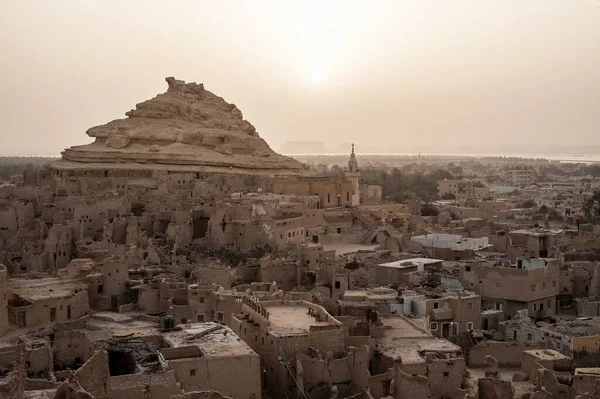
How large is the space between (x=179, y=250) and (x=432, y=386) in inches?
611

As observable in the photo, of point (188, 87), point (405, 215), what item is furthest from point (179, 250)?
point (188, 87)

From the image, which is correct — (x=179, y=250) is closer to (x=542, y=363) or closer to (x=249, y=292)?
(x=249, y=292)

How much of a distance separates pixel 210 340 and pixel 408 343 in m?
5.45

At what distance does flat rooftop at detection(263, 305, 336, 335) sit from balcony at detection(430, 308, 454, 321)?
4247 millimetres

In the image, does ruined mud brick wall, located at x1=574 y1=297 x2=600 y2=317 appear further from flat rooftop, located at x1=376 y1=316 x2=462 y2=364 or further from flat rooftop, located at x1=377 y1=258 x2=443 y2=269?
flat rooftop, located at x1=376 y1=316 x2=462 y2=364

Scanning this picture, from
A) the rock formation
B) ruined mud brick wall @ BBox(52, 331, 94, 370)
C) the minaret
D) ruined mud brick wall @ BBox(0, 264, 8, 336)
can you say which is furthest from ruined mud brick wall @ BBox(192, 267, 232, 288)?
the rock formation

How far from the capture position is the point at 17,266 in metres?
27.8

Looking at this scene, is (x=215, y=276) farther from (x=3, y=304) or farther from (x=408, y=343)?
(x=408, y=343)

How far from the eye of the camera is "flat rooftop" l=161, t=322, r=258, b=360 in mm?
16844

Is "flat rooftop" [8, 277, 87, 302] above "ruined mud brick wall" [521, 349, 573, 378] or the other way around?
above

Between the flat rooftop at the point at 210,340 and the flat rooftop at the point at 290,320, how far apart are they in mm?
1195

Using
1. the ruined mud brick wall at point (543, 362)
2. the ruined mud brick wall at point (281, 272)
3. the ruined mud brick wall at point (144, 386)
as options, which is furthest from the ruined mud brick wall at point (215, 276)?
the ruined mud brick wall at point (144, 386)

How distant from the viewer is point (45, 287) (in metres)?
22.6

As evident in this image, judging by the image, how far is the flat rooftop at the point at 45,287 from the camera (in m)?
21.3
